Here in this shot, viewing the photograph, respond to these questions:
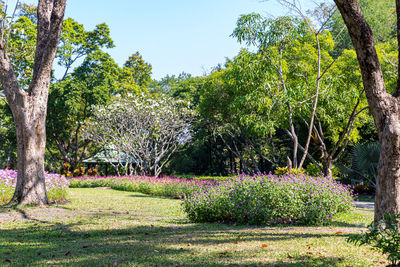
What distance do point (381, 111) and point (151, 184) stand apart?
1507 cm

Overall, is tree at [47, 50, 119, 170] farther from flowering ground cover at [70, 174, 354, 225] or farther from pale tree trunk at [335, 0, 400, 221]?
pale tree trunk at [335, 0, 400, 221]

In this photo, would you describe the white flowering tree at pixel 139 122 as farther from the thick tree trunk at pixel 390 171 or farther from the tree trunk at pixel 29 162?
the thick tree trunk at pixel 390 171

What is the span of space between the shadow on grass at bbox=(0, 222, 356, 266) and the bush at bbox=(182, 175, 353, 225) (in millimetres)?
918

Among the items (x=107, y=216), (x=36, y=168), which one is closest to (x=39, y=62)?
(x=36, y=168)

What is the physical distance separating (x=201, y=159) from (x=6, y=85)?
1048 inches

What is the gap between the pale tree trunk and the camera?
5172 mm

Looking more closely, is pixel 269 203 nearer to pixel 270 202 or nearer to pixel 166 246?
pixel 270 202

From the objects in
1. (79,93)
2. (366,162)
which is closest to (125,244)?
(366,162)

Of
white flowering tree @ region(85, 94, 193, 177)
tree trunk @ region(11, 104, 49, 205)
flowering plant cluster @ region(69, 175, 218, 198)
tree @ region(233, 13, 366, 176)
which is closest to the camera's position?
tree trunk @ region(11, 104, 49, 205)

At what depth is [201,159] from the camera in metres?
36.0

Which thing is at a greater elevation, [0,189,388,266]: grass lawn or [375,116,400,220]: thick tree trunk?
[375,116,400,220]: thick tree trunk

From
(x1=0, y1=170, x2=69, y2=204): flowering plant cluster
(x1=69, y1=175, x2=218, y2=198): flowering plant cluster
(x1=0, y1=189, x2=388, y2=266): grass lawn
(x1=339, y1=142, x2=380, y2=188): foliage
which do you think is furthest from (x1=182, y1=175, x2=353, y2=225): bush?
(x1=339, y1=142, x2=380, y2=188): foliage

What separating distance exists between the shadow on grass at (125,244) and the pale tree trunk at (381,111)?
1.45 metres

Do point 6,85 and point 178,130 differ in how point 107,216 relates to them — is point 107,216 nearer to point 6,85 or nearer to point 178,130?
point 6,85
